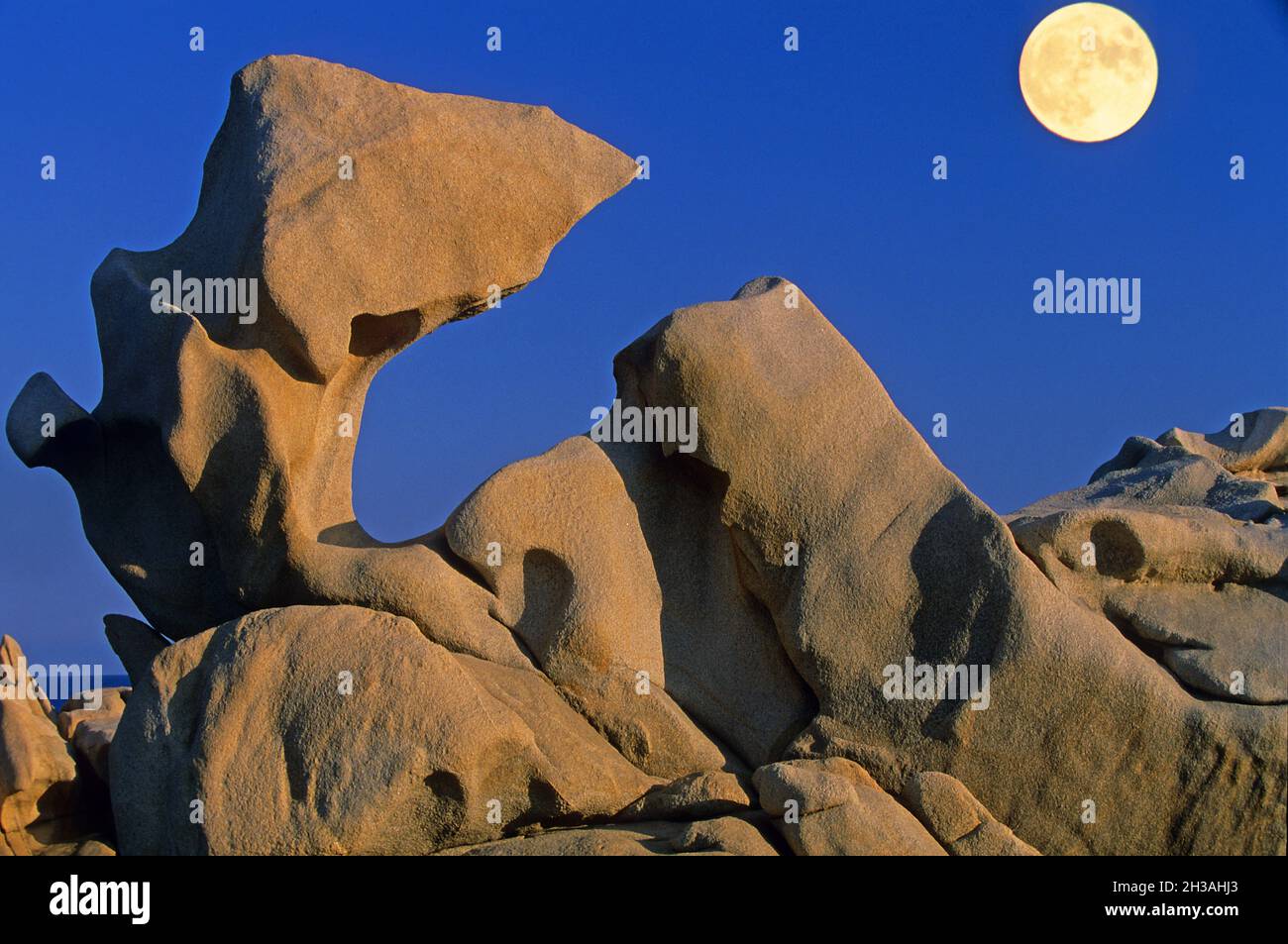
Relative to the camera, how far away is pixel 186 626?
6613 millimetres

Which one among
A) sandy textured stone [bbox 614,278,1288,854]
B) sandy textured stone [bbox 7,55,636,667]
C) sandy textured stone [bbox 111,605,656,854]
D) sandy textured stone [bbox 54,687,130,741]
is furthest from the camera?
sandy textured stone [bbox 54,687,130,741]

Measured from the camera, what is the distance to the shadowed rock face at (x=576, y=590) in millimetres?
5172

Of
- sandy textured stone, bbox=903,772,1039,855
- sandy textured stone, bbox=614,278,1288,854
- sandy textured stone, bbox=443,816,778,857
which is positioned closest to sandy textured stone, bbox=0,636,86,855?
sandy textured stone, bbox=443,816,778,857

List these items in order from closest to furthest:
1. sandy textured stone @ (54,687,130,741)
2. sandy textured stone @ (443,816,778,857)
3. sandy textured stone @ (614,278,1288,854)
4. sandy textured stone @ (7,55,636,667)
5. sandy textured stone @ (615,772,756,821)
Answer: sandy textured stone @ (443,816,778,857)
sandy textured stone @ (615,772,756,821)
sandy textured stone @ (614,278,1288,854)
sandy textured stone @ (7,55,636,667)
sandy textured stone @ (54,687,130,741)

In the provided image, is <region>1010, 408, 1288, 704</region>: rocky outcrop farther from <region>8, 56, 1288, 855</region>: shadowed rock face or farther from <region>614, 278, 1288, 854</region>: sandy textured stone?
<region>614, 278, 1288, 854</region>: sandy textured stone

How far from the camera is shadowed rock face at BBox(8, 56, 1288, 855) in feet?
17.0

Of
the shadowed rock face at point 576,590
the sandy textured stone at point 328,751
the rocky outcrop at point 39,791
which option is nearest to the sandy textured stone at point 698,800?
the shadowed rock face at point 576,590

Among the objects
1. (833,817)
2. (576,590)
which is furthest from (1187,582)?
(576,590)

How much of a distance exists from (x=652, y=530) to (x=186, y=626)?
87.1 inches

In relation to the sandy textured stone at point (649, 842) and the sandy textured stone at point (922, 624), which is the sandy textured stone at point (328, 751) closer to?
the sandy textured stone at point (649, 842)

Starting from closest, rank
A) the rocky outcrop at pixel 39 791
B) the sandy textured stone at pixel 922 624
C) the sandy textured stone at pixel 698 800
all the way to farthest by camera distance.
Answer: the sandy textured stone at pixel 698 800 → the sandy textured stone at pixel 922 624 → the rocky outcrop at pixel 39 791

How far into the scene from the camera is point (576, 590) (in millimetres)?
5832

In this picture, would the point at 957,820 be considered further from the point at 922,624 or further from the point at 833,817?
the point at 922,624
